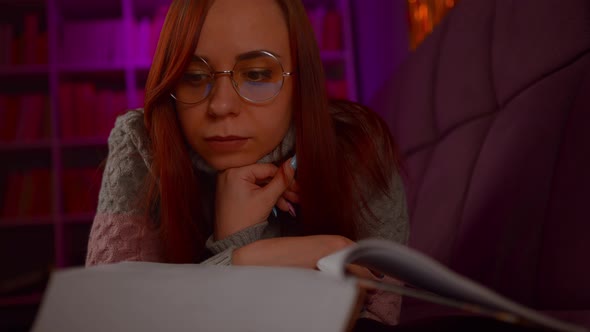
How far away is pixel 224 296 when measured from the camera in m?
0.41

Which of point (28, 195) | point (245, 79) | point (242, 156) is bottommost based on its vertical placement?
point (28, 195)

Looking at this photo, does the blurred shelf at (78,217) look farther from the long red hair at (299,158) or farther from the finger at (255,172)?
the finger at (255,172)

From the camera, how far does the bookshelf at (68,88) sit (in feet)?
9.29

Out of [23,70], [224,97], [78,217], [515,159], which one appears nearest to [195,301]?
[224,97]

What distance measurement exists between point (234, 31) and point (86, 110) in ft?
7.70

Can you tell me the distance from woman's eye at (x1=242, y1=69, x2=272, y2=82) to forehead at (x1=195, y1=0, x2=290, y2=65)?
29 millimetres

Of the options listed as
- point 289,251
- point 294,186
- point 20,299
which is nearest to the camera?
point 289,251

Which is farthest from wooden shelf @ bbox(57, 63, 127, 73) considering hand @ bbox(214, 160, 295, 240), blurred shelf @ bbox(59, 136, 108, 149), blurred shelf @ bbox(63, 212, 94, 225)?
hand @ bbox(214, 160, 295, 240)

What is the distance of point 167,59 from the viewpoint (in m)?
0.82

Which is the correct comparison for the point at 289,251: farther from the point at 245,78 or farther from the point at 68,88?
the point at 68,88

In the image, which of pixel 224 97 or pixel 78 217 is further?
pixel 78 217

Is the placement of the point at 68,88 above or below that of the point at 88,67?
below

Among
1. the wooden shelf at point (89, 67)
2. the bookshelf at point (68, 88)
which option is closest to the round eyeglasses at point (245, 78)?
the bookshelf at point (68, 88)

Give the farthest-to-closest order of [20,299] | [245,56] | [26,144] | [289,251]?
[26,144] < [20,299] < [245,56] < [289,251]
